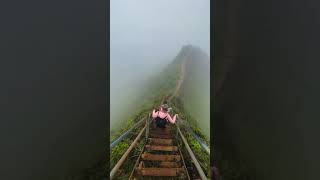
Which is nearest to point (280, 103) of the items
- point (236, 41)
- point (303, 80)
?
point (303, 80)

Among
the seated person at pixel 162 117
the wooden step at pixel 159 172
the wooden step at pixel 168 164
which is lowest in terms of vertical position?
the wooden step at pixel 159 172

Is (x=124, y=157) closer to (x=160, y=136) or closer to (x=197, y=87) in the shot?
(x=160, y=136)

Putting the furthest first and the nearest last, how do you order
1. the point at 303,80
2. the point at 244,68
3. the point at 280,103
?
the point at 244,68 < the point at 280,103 < the point at 303,80

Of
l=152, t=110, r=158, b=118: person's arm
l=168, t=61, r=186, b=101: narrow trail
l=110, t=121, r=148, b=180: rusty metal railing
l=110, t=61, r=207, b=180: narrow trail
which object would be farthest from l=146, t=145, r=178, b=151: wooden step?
l=168, t=61, r=186, b=101: narrow trail

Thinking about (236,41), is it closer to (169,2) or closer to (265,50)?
(265,50)

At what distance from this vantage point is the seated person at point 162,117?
257 centimetres

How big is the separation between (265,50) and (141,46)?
0.91 metres

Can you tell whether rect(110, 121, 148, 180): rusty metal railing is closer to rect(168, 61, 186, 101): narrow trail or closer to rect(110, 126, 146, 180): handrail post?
rect(110, 126, 146, 180): handrail post

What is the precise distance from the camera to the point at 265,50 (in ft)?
7.86

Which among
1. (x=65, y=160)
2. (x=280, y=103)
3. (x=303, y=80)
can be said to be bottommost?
(x=65, y=160)

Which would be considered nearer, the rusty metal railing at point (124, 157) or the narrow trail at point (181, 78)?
the rusty metal railing at point (124, 157)

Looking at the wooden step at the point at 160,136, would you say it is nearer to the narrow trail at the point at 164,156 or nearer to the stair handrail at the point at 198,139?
the narrow trail at the point at 164,156

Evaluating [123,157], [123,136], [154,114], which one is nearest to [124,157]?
[123,157]

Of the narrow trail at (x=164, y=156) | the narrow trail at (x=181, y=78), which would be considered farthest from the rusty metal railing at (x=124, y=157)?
the narrow trail at (x=181, y=78)
